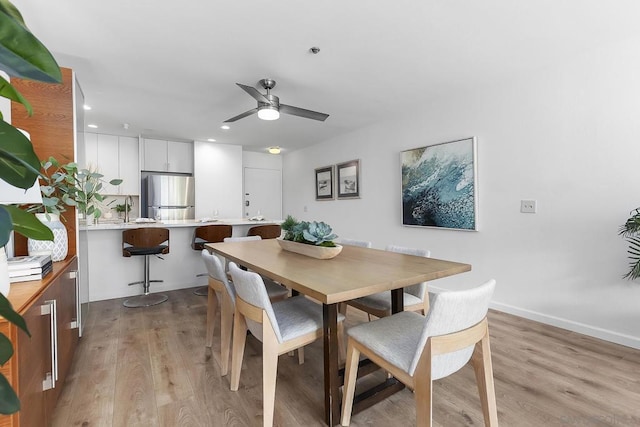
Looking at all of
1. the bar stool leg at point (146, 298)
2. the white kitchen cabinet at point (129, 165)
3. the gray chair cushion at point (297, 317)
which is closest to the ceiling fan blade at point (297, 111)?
the gray chair cushion at point (297, 317)

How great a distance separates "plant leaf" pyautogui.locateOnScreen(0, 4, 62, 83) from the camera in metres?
0.46

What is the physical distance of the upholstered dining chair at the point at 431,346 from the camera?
43.9 inches

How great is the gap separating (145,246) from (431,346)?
3.15m

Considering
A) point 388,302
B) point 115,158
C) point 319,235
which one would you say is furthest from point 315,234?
point 115,158

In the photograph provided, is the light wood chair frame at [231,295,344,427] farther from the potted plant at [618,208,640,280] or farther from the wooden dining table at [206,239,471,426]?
the potted plant at [618,208,640,280]

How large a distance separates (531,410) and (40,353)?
2.37 metres

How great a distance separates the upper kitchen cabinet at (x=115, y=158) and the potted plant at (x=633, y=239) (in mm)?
5978

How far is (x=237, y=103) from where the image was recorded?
138 inches

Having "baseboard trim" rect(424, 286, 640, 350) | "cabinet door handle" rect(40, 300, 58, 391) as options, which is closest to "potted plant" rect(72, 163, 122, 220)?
"cabinet door handle" rect(40, 300, 58, 391)

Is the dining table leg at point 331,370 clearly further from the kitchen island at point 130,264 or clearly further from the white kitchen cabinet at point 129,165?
the white kitchen cabinet at point 129,165

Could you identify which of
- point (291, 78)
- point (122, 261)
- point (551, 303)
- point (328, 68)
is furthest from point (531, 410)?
point (122, 261)

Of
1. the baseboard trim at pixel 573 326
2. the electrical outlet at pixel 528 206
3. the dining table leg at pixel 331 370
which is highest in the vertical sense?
the electrical outlet at pixel 528 206

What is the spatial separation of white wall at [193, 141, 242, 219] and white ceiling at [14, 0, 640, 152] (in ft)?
6.64

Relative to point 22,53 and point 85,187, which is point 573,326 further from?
point 85,187
